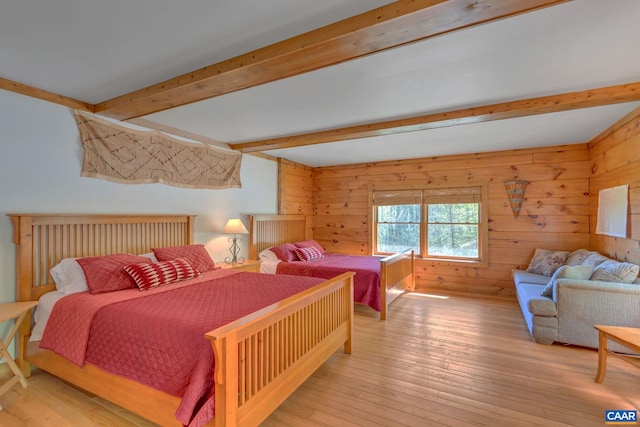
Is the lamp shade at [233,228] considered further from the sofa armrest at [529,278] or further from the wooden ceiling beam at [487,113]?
the sofa armrest at [529,278]

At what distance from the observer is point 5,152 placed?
2.35 metres

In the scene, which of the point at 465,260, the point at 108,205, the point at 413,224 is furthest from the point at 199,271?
the point at 465,260

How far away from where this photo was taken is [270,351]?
1.82 metres

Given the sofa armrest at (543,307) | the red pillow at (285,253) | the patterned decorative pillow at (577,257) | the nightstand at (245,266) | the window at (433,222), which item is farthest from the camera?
the window at (433,222)

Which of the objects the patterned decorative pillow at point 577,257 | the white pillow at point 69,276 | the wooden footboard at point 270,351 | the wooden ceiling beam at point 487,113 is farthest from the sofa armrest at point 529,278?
the white pillow at point 69,276

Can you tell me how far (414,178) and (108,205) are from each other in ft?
14.8

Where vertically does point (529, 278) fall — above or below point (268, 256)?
below

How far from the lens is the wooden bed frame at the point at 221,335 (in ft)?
5.04

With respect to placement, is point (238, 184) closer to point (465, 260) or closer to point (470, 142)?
point (470, 142)

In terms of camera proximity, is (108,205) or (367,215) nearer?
(108,205)

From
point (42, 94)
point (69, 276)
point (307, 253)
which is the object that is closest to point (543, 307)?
point (307, 253)

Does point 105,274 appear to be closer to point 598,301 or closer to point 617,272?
point 598,301

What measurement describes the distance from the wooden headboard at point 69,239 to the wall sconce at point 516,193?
4.84 m

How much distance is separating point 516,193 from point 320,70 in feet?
12.9
